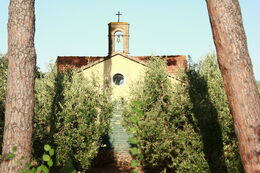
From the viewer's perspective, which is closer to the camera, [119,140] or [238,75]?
[238,75]

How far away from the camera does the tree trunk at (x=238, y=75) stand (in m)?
5.41

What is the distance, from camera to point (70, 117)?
37.8 feet

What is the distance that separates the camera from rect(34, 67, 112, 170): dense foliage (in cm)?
1138

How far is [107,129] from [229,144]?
4691 mm

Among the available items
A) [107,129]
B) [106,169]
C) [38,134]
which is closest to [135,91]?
[107,129]

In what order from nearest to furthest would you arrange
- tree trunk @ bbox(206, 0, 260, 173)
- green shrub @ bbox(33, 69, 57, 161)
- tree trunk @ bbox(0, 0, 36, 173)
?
tree trunk @ bbox(206, 0, 260, 173), tree trunk @ bbox(0, 0, 36, 173), green shrub @ bbox(33, 69, 57, 161)

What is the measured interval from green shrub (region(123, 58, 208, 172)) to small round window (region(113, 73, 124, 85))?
7.28m

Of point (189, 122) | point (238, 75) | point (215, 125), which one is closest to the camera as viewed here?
point (238, 75)

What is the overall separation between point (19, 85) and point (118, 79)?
1473 centimetres

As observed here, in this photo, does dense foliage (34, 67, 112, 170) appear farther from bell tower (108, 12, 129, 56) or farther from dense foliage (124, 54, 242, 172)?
Result: bell tower (108, 12, 129, 56)

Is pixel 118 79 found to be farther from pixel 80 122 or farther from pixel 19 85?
pixel 19 85

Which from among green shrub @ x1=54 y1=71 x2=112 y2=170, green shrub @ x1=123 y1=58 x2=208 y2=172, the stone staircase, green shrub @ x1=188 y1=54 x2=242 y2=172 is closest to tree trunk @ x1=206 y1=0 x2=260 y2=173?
green shrub @ x1=188 y1=54 x2=242 y2=172

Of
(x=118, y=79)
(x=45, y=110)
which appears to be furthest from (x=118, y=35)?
(x=45, y=110)

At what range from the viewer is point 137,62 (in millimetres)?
21516
